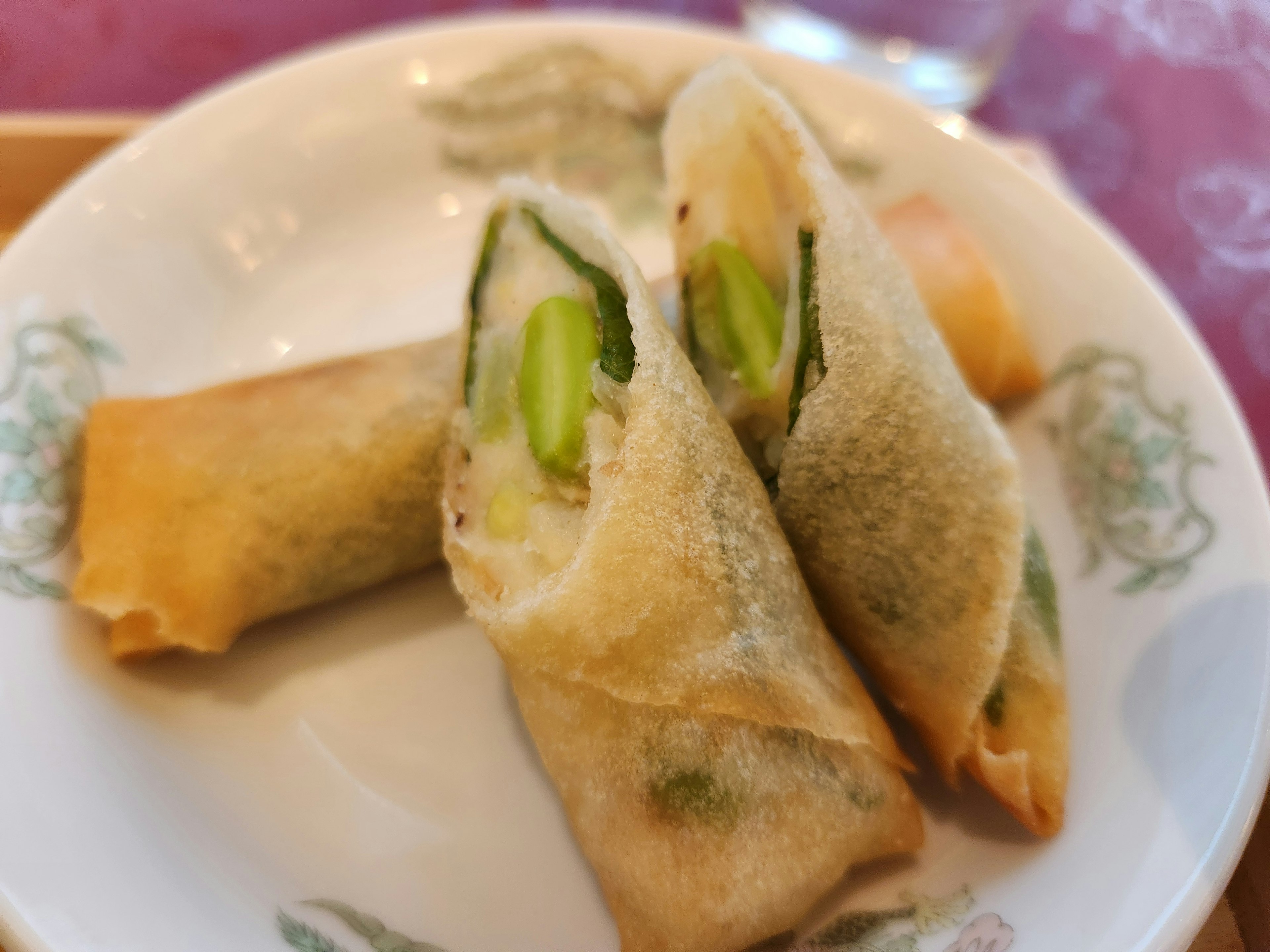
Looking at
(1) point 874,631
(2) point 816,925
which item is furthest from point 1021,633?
(2) point 816,925

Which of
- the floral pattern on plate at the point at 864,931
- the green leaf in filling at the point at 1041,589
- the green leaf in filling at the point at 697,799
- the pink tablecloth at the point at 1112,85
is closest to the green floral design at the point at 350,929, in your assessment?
the floral pattern on plate at the point at 864,931

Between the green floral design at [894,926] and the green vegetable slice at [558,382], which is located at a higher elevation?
the green vegetable slice at [558,382]

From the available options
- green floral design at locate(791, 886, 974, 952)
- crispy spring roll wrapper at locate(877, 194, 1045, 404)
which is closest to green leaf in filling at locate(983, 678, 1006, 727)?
green floral design at locate(791, 886, 974, 952)

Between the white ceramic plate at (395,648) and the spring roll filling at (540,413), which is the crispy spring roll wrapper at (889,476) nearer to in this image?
the white ceramic plate at (395,648)

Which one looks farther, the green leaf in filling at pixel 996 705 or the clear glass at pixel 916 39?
the clear glass at pixel 916 39

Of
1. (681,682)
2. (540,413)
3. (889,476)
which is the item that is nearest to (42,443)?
(540,413)

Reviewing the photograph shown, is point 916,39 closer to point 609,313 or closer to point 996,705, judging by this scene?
point 609,313
